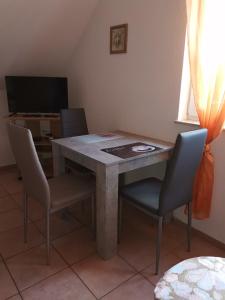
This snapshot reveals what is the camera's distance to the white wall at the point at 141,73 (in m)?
1.95

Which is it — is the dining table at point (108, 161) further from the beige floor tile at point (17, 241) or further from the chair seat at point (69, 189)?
the beige floor tile at point (17, 241)

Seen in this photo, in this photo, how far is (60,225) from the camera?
2.22m

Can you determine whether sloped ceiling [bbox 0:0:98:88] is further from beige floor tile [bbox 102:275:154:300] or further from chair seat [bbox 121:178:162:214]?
beige floor tile [bbox 102:275:154:300]

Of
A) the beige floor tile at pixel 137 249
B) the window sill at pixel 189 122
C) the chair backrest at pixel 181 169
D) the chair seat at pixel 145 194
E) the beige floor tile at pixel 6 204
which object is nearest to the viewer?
the chair backrest at pixel 181 169

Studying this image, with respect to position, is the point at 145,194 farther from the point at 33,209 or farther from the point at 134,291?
the point at 33,209

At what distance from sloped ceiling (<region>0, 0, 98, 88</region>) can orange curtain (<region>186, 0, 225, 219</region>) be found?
1.35 meters

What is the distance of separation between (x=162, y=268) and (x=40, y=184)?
104cm

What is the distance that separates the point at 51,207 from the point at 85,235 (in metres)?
0.55

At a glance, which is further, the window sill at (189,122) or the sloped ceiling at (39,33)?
the sloped ceiling at (39,33)

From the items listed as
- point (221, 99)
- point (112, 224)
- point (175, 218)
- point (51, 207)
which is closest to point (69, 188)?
point (51, 207)

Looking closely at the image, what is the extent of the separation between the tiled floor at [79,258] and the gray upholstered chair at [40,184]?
5.6 inches

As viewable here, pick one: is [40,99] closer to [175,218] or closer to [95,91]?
[95,91]

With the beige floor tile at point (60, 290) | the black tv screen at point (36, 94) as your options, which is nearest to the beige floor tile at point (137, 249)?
the beige floor tile at point (60, 290)

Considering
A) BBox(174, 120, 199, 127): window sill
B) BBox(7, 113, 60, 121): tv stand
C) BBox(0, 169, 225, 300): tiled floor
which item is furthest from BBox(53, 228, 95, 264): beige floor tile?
BBox(7, 113, 60, 121): tv stand
